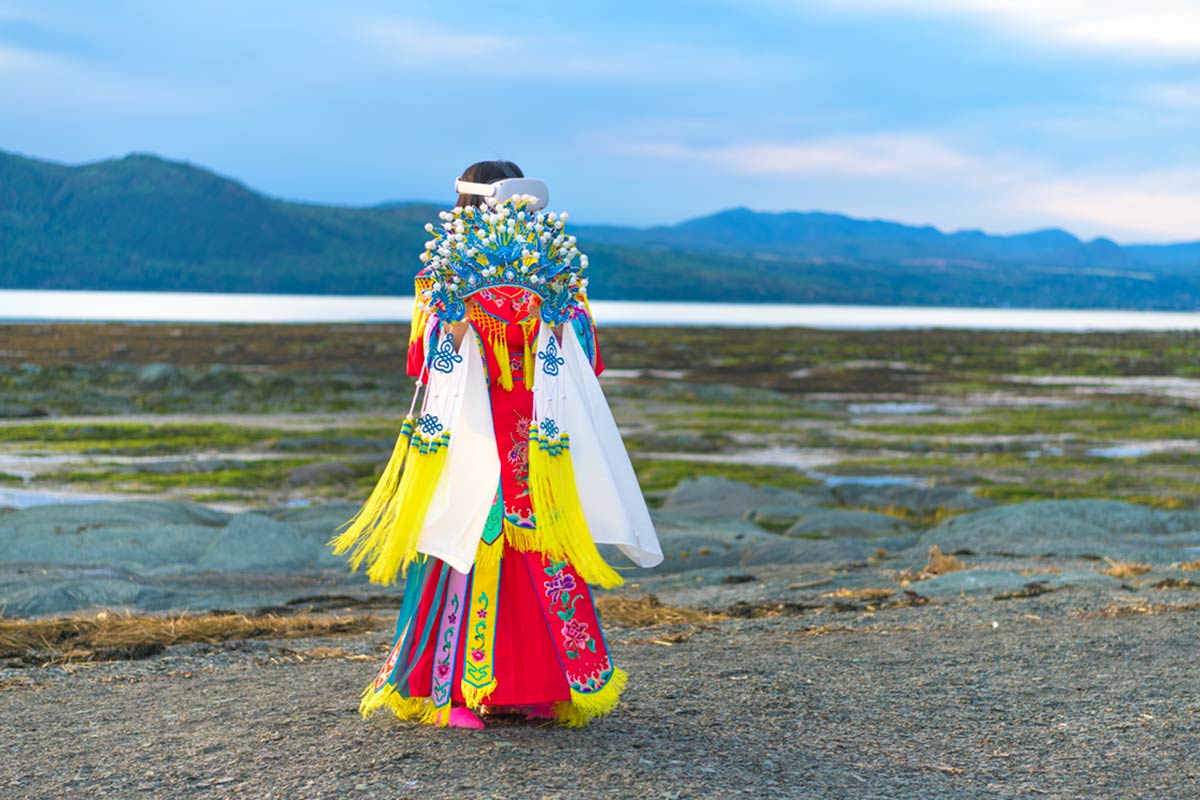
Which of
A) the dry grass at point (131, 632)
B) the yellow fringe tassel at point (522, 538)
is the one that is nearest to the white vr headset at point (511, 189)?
the yellow fringe tassel at point (522, 538)

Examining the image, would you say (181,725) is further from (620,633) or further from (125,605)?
(125,605)

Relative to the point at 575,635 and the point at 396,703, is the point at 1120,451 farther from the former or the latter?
the point at 396,703

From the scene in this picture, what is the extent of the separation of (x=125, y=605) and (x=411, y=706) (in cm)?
653

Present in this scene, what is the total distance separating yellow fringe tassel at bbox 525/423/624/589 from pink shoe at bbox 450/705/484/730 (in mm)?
852

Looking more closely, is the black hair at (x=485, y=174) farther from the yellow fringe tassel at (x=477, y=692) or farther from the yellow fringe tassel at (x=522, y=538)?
the yellow fringe tassel at (x=477, y=692)

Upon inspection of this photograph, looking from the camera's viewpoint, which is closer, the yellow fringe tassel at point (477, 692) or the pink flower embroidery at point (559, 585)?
the yellow fringe tassel at point (477, 692)

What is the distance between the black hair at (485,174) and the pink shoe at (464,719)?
8.09ft

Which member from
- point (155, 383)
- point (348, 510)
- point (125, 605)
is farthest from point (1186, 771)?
A: point (155, 383)

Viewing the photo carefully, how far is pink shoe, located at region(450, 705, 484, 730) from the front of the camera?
5902 mm

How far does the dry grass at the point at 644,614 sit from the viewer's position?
1025cm

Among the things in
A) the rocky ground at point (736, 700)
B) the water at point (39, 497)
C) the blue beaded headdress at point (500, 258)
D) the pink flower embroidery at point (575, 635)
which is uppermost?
the blue beaded headdress at point (500, 258)

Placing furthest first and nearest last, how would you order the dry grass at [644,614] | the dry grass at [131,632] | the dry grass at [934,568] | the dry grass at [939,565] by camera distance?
1. the dry grass at [939,565]
2. the dry grass at [934,568]
3. the dry grass at [644,614]
4. the dry grass at [131,632]

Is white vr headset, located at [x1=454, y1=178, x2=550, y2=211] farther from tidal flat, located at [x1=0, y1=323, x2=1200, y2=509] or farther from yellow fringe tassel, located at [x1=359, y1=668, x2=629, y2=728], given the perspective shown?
tidal flat, located at [x1=0, y1=323, x2=1200, y2=509]

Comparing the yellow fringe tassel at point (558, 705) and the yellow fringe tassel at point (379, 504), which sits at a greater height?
the yellow fringe tassel at point (379, 504)
